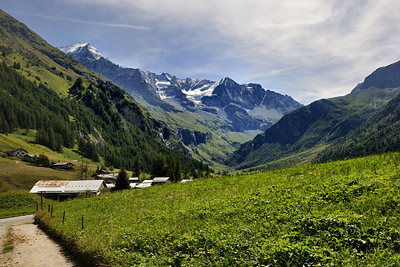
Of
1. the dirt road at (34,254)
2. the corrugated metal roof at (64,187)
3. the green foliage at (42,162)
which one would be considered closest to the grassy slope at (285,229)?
the dirt road at (34,254)

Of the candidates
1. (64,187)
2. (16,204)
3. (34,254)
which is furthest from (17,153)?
(34,254)

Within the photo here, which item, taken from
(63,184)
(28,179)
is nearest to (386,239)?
(63,184)

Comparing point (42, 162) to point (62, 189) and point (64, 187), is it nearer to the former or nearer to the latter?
point (64, 187)

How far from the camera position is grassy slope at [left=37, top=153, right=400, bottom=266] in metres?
8.14

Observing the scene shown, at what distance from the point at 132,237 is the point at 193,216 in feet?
13.9

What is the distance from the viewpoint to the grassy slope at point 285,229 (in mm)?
8141

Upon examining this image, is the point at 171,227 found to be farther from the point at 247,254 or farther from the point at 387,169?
the point at 387,169

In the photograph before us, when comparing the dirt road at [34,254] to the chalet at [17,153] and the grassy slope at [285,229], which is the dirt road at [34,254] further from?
the chalet at [17,153]

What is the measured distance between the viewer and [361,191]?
474 inches

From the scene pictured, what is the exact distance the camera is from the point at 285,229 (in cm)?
1048

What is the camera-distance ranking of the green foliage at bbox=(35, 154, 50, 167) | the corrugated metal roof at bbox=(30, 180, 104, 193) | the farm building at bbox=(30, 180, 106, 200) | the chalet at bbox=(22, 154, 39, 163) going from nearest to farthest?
the farm building at bbox=(30, 180, 106, 200) < the corrugated metal roof at bbox=(30, 180, 104, 193) < the green foliage at bbox=(35, 154, 50, 167) < the chalet at bbox=(22, 154, 39, 163)

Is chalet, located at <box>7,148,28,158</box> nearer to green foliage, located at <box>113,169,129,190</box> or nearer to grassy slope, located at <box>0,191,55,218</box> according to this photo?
grassy slope, located at <box>0,191,55,218</box>

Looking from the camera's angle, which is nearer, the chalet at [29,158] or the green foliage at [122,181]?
the green foliage at [122,181]

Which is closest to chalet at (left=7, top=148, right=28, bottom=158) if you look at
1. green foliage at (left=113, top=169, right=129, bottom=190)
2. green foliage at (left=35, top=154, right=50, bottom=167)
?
green foliage at (left=35, top=154, right=50, bottom=167)
